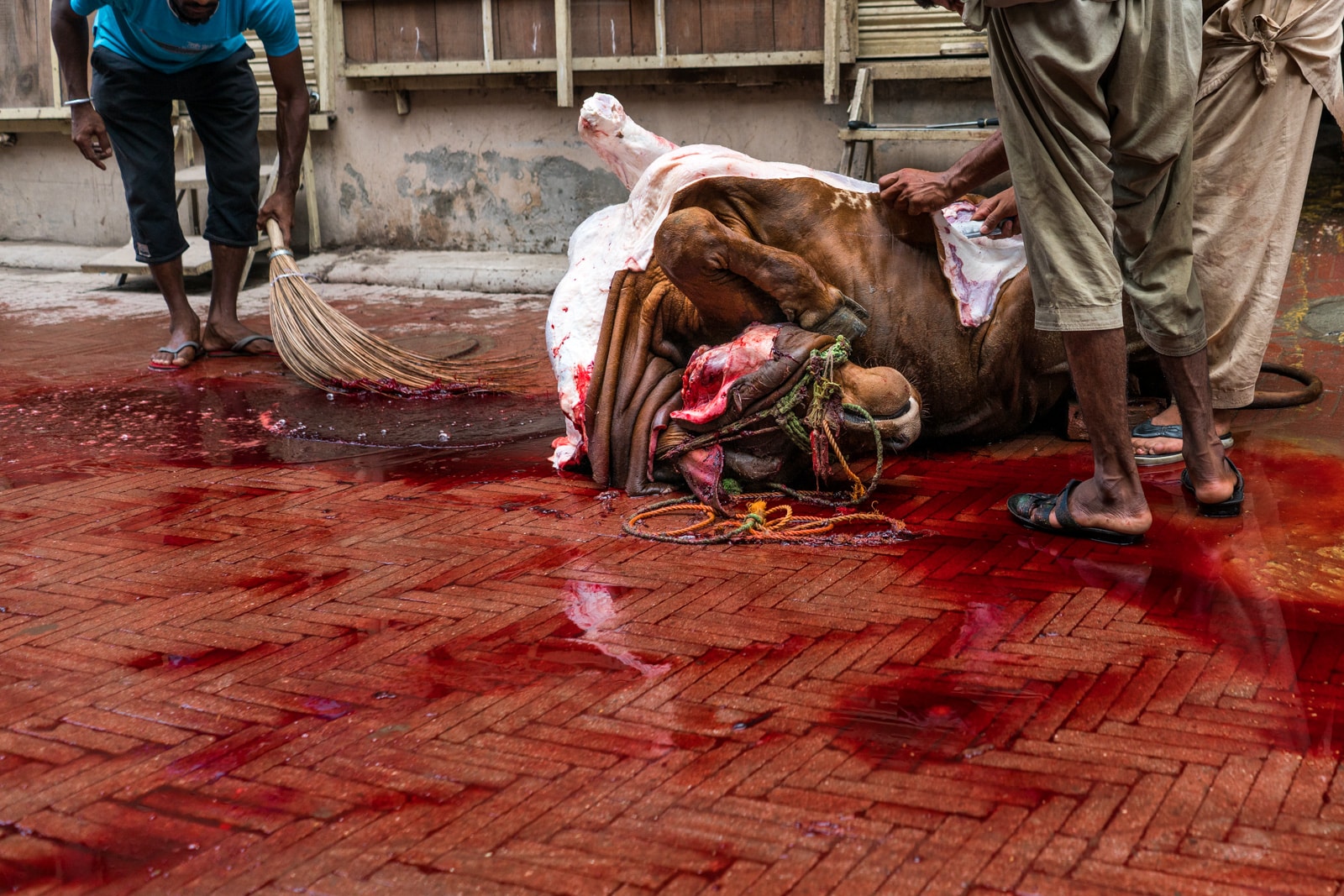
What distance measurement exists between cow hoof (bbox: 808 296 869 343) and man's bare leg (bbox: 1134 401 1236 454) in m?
0.92

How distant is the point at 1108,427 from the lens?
3371mm

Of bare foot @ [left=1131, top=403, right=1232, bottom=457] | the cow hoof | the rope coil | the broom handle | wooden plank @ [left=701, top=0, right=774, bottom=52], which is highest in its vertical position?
wooden plank @ [left=701, top=0, right=774, bottom=52]

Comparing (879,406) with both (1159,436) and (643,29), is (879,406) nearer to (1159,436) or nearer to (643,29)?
(1159,436)

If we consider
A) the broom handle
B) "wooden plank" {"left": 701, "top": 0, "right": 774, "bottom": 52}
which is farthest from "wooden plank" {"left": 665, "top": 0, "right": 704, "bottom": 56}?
the broom handle

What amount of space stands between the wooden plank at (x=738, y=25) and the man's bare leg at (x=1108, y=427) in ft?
17.4

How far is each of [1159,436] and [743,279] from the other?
1408 millimetres

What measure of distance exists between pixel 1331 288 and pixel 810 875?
16.9 ft

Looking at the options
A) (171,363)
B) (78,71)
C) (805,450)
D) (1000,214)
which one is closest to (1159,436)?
(1000,214)

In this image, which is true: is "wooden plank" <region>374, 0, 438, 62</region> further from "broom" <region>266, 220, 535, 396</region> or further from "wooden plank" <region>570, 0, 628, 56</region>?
"broom" <region>266, 220, 535, 396</region>

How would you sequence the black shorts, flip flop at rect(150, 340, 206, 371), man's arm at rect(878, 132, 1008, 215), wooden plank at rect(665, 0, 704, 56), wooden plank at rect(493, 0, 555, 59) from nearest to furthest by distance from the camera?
man's arm at rect(878, 132, 1008, 215) < the black shorts < flip flop at rect(150, 340, 206, 371) < wooden plank at rect(665, 0, 704, 56) < wooden plank at rect(493, 0, 555, 59)

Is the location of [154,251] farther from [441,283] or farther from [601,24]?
[601,24]

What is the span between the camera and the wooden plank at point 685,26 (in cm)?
829

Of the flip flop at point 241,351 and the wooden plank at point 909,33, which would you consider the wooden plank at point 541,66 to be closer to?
the wooden plank at point 909,33

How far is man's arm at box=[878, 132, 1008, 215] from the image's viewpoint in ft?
12.5
